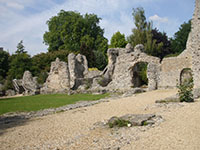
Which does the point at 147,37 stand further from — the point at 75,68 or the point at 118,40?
the point at 75,68

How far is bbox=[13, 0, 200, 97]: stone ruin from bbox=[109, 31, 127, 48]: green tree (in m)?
12.1

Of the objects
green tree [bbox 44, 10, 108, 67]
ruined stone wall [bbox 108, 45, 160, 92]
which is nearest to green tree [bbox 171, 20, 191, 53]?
green tree [bbox 44, 10, 108, 67]

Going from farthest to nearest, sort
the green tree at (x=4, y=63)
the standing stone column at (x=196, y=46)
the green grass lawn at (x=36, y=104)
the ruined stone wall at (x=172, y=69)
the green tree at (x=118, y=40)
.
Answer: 1. the green tree at (x=118, y=40)
2. the green tree at (x=4, y=63)
3. the ruined stone wall at (x=172, y=69)
4. the standing stone column at (x=196, y=46)
5. the green grass lawn at (x=36, y=104)

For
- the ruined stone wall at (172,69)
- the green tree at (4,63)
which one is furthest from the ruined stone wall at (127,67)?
the green tree at (4,63)

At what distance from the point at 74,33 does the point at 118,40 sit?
409 inches

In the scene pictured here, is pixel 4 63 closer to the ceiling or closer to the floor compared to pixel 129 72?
closer to the ceiling

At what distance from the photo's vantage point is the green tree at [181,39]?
115 ft

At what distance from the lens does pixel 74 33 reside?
1763 inches

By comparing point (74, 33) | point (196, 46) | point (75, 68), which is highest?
point (74, 33)

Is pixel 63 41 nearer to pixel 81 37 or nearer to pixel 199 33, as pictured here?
pixel 81 37

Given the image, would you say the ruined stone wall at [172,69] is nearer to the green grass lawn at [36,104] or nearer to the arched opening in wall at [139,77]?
the arched opening in wall at [139,77]

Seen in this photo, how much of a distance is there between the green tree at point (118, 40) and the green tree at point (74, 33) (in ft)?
13.2

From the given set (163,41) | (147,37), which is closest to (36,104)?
(147,37)

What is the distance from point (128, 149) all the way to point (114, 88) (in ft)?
52.0
